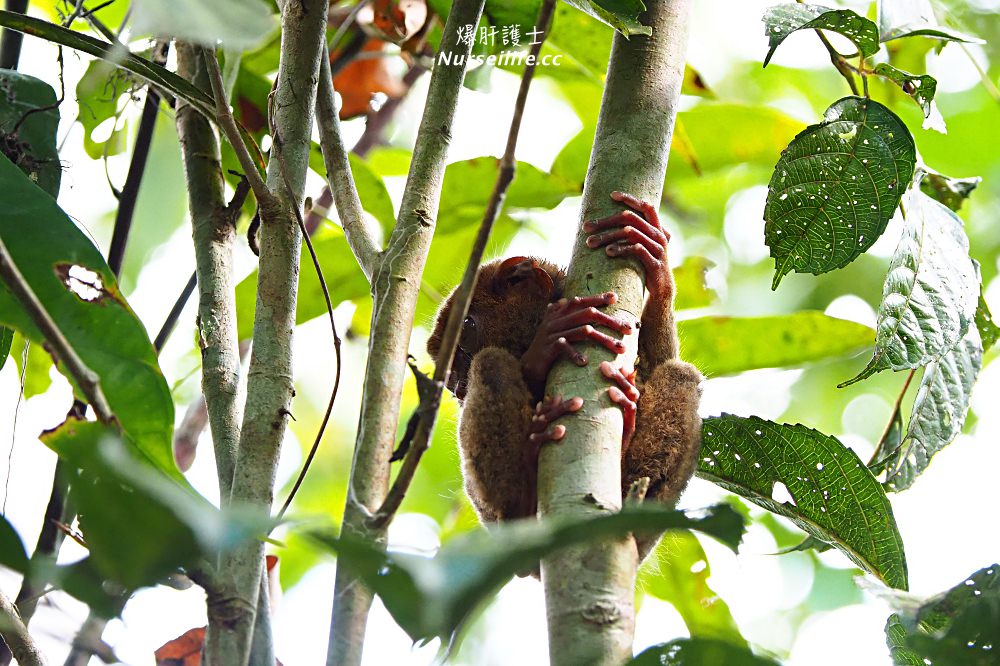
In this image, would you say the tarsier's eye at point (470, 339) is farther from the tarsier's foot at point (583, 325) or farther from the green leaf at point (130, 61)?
the green leaf at point (130, 61)

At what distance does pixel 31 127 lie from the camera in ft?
7.32

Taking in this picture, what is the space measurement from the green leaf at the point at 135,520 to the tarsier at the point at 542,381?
97 centimetres

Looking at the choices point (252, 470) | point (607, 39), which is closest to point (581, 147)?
Result: point (607, 39)

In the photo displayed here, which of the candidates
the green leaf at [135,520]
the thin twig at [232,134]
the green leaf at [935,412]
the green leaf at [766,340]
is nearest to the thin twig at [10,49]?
the thin twig at [232,134]

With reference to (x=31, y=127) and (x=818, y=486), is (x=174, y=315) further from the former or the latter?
(x=818, y=486)

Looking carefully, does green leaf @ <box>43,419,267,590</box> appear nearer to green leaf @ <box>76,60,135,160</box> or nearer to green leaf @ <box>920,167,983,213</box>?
green leaf @ <box>76,60,135,160</box>

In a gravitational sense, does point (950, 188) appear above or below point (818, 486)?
above

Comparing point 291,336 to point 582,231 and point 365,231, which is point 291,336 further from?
point 582,231

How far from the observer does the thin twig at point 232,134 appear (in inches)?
62.2

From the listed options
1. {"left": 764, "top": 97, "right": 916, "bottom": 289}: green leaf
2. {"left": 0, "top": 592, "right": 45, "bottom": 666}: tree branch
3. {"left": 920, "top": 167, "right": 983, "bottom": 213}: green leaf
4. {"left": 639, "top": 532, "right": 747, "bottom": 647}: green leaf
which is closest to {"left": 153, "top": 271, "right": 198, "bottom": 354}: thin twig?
{"left": 0, "top": 592, "right": 45, "bottom": 666}: tree branch

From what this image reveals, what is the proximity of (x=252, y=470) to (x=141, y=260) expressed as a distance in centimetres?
375

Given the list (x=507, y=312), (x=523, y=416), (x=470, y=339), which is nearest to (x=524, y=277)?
(x=507, y=312)

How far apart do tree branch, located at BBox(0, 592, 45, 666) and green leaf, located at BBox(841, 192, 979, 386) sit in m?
1.53

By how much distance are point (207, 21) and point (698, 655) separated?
3.01ft
